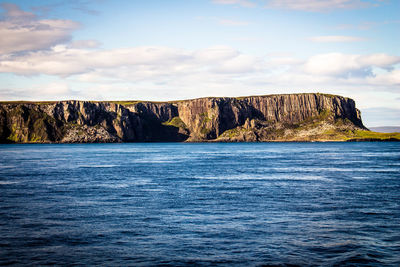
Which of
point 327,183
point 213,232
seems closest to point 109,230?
point 213,232

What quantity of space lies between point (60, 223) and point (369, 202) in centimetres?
3072

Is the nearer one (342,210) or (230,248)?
(230,248)

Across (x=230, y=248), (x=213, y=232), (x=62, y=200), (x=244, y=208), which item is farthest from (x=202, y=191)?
(x=230, y=248)

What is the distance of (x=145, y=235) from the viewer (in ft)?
88.5

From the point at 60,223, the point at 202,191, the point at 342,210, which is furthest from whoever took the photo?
the point at 202,191

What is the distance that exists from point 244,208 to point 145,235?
40.8 ft

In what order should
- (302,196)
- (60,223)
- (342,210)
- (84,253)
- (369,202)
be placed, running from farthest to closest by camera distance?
(302,196) < (369,202) < (342,210) < (60,223) < (84,253)

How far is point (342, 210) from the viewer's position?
35.3m

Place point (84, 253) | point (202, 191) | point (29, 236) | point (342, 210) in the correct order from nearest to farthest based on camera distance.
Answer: point (84, 253) → point (29, 236) → point (342, 210) → point (202, 191)

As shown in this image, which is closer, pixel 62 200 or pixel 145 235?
pixel 145 235

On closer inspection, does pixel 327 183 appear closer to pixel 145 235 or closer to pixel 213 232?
pixel 213 232

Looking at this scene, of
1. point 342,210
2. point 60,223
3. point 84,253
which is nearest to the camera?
point 84,253

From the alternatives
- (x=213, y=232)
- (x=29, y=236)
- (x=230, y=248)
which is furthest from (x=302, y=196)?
(x=29, y=236)

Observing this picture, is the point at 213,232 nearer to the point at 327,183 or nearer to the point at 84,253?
the point at 84,253
